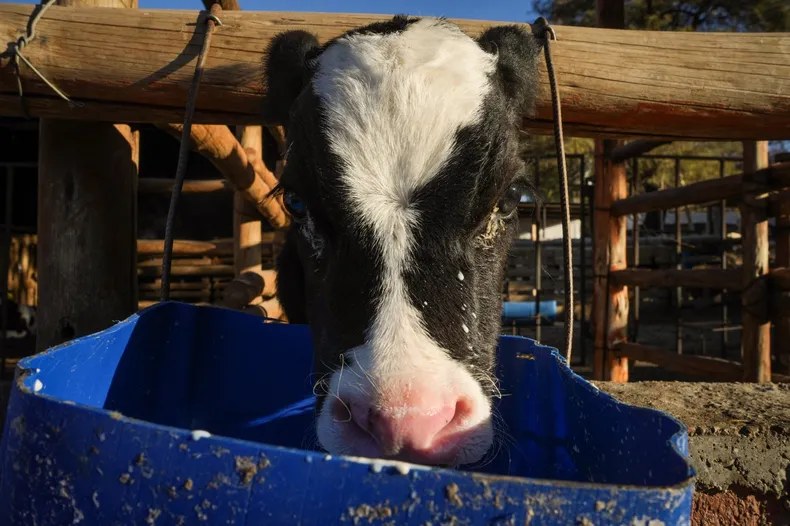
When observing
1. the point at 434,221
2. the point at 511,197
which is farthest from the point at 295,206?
the point at 511,197

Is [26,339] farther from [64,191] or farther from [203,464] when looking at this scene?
[203,464]

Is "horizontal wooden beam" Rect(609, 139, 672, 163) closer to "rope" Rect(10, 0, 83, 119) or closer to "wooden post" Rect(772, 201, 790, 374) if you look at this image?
"wooden post" Rect(772, 201, 790, 374)

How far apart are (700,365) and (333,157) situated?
3.85 metres

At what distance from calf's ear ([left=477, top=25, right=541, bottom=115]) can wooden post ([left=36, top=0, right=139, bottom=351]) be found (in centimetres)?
169

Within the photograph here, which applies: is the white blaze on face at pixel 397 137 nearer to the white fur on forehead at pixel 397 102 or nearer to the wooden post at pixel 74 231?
the white fur on forehead at pixel 397 102

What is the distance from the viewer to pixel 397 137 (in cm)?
138

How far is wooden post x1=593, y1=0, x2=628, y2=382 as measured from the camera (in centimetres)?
479

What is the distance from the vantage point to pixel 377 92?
1462 millimetres

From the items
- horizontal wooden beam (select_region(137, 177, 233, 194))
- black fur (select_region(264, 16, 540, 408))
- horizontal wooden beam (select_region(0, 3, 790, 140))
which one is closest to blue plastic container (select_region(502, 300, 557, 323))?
horizontal wooden beam (select_region(137, 177, 233, 194))

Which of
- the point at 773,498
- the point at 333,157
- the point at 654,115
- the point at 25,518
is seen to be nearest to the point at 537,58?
the point at 654,115

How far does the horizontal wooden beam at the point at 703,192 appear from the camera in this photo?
357 centimetres

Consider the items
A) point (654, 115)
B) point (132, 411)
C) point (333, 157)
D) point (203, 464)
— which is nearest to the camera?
point (203, 464)

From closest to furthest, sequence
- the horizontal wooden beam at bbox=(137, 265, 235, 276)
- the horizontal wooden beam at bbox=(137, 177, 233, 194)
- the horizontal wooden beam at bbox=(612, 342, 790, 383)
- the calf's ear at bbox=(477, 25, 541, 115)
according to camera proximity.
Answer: the calf's ear at bbox=(477, 25, 541, 115), the horizontal wooden beam at bbox=(612, 342, 790, 383), the horizontal wooden beam at bbox=(137, 177, 233, 194), the horizontal wooden beam at bbox=(137, 265, 235, 276)

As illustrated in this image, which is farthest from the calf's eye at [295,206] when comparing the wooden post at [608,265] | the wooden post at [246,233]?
the wooden post at [608,265]
